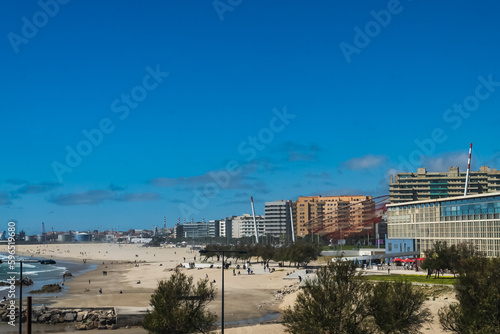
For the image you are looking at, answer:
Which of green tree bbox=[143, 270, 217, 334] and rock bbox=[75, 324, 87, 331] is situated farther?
rock bbox=[75, 324, 87, 331]

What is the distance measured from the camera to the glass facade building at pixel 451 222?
7662cm

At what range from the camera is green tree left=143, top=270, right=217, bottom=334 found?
30.4m

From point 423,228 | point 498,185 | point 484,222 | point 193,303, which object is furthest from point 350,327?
point 498,185

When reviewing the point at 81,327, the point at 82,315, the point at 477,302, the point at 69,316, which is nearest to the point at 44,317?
the point at 69,316

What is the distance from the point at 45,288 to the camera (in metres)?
75.2

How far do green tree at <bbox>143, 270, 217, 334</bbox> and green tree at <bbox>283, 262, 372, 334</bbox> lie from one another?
20.0 ft

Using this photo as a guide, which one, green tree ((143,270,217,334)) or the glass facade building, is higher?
the glass facade building

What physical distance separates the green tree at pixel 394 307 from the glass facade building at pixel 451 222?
49.3 m

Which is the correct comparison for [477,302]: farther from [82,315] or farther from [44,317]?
[44,317]

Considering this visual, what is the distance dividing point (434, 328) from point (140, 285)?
2138 inches

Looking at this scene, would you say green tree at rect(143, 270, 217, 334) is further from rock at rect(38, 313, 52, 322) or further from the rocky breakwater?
rock at rect(38, 313, 52, 322)

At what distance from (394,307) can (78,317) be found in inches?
1235

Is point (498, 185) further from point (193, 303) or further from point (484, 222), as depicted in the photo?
point (193, 303)

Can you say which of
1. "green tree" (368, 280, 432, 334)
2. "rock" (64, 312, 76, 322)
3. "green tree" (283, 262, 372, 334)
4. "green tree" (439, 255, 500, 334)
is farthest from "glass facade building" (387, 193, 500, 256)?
"rock" (64, 312, 76, 322)
